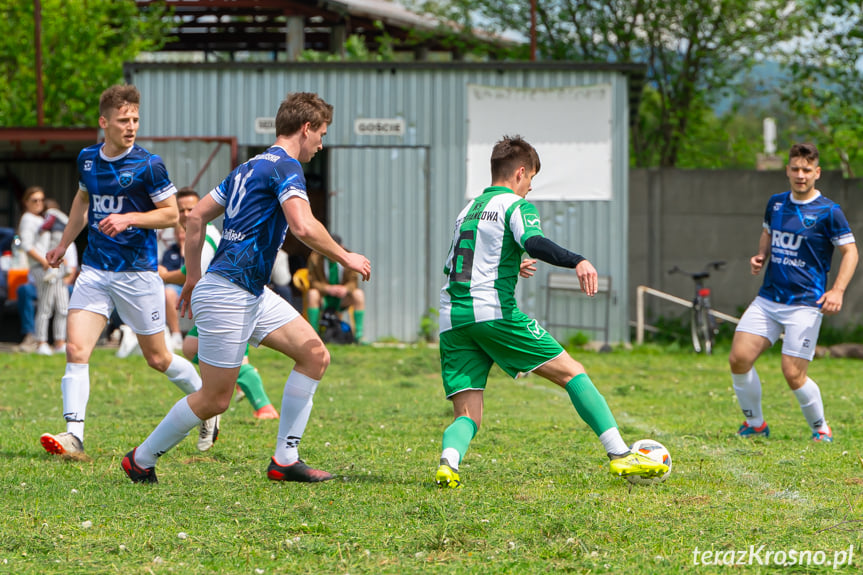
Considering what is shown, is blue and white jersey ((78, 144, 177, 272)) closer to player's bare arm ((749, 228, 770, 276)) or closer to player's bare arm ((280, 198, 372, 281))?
player's bare arm ((280, 198, 372, 281))

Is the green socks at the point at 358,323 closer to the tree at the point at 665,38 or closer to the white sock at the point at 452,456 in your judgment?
the white sock at the point at 452,456

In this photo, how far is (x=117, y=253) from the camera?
6961 millimetres

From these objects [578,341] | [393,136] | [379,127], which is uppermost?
[379,127]

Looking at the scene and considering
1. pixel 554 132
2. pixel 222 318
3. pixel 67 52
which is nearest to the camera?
pixel 222 318

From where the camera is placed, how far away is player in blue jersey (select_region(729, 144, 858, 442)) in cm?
782

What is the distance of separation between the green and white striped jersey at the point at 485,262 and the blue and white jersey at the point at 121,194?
2.12 m

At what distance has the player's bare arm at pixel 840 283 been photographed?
765cm

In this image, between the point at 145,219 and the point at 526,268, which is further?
the point at 145,219

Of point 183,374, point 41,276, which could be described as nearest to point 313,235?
point 183,374

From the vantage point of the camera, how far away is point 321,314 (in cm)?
1598

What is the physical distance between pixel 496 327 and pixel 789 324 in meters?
3.02

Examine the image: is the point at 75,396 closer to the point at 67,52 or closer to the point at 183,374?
the point at 183,374

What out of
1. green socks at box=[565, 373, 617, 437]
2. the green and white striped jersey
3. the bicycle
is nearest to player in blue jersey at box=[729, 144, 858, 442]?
green socks at box=[565, 373, 617, 437]

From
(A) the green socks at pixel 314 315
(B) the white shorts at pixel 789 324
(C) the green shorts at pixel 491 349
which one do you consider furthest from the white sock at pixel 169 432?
(A) the green socks at pixel 314 315
